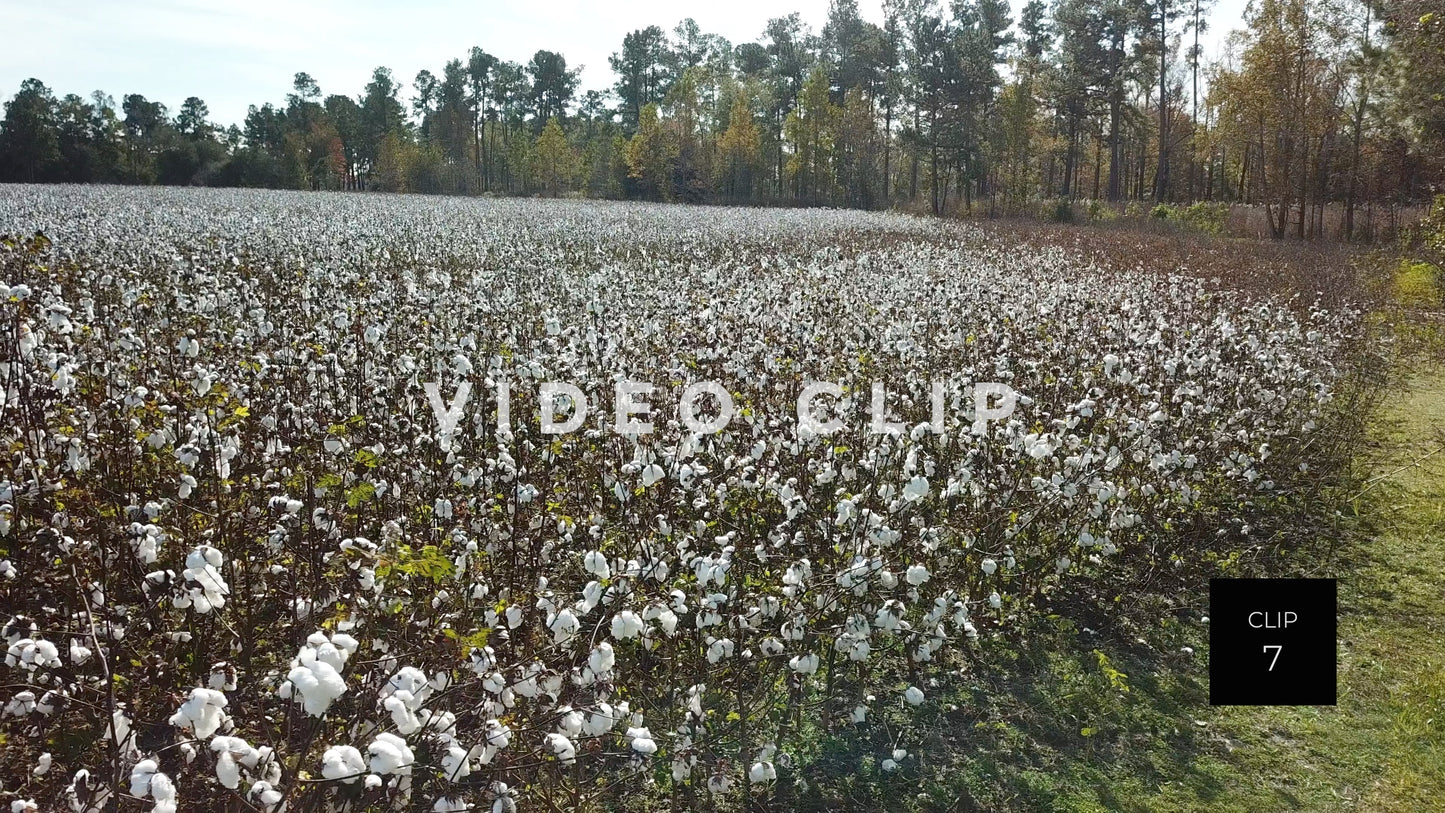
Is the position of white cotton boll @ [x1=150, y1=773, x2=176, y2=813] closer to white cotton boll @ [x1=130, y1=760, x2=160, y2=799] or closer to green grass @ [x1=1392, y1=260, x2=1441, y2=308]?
white cotton boll @ [x1=130, y1=760, x2=160, y2=799]

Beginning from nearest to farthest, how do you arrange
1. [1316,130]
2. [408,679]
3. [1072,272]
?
1. [408,679]
2. [1072,272]
3. [1316,130]

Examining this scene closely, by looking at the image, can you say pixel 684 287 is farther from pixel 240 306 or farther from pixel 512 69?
pixel 512 69

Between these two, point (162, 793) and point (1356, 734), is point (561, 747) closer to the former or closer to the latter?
point (162, 793)

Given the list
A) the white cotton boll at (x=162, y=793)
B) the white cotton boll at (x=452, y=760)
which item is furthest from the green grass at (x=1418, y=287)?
the white cotton boll at (x=162, y=793)

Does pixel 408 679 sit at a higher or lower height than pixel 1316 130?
lower

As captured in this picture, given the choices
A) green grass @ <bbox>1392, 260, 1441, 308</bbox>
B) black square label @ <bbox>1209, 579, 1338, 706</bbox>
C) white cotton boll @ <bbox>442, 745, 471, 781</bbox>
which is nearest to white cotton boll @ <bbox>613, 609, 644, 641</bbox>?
white cotton boll @ <bbox>442, 745, 471, 781</bbox>

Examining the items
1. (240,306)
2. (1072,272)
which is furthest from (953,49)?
(240,306)

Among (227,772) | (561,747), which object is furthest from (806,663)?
(227,772)
